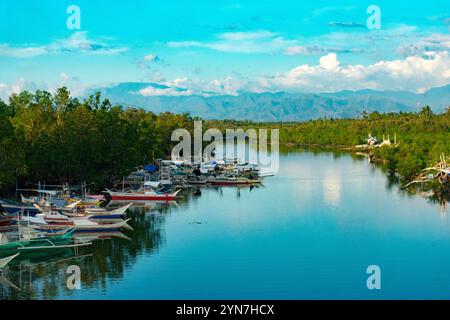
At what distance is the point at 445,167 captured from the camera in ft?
161

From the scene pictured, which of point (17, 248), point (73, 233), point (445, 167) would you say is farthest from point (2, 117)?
point (445, 167)

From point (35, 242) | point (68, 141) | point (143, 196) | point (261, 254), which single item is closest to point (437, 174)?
point (143, 196)

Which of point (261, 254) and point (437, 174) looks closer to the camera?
point (261, 254)

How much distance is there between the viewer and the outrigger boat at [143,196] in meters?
43.7

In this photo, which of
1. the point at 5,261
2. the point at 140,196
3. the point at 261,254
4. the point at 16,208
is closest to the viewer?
the point at 5,261

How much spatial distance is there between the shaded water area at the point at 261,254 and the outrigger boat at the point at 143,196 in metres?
1.12

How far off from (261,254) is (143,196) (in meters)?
18.1

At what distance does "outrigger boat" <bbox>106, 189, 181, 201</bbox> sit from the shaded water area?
44.0 inches

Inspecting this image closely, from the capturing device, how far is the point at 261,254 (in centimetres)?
2795

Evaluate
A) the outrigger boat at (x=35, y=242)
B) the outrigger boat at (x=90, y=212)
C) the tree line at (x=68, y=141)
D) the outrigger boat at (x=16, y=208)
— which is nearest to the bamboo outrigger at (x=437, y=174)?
the tree line at (x=68, y=141)

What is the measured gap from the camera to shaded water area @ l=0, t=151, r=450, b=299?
2294cm

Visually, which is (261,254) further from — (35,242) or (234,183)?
(234,183)

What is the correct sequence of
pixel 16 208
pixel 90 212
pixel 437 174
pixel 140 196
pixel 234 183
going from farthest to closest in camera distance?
1. pixel 234 183
2. pixel 437 174
3. pixel 140 196
4. pixel 16 208
5. pixel 90 212
